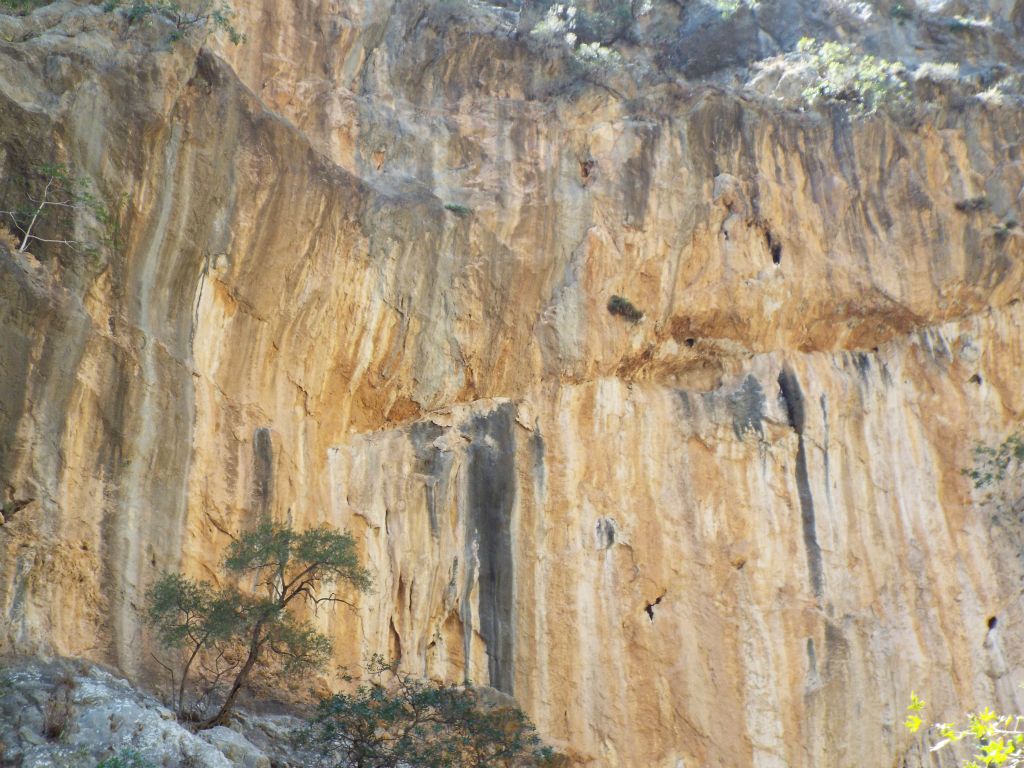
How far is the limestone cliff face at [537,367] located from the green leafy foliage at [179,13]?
19.7 inches

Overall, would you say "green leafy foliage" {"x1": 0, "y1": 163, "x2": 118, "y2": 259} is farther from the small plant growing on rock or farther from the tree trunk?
the small plant growing on rock

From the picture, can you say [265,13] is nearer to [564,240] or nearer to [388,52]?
[388,52]

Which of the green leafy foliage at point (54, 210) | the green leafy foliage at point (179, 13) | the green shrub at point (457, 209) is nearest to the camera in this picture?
the green leafy foliage at point (54, 210)

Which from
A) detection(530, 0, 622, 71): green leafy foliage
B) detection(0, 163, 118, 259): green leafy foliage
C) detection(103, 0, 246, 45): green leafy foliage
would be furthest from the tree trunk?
detection(530, 0, 622, 71): green leafy foliage

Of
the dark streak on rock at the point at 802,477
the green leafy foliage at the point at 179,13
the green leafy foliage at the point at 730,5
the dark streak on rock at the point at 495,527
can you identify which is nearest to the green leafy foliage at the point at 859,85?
the green leafy foliage at the point at 730,5

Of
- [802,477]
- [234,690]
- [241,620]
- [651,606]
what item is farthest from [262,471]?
[802,477]

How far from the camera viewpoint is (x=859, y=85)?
26.1 m

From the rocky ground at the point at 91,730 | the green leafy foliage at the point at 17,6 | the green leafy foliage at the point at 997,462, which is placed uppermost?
the green leafy foliage at the point at 17,6

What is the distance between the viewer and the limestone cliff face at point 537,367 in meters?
16.2

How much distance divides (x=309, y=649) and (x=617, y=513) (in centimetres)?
775

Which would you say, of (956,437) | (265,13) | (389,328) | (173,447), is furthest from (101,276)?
(956,437)

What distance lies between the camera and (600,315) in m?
22.4

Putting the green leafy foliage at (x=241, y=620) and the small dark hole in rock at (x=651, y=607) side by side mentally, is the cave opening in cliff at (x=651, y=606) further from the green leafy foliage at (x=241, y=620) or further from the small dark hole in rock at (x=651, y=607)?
the green leafy foliage at (x=241, y=620)

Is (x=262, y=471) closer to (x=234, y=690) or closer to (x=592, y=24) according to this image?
(x=234, y=690)
